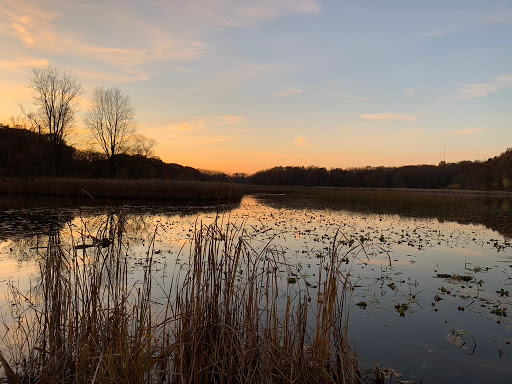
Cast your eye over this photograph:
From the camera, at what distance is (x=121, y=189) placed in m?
31.7

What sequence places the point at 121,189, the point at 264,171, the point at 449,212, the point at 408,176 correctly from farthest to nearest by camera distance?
the point at 264,171 → the point at 408,176 → the point at 121,189 → the point at 449,212

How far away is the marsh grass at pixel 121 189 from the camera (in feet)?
103

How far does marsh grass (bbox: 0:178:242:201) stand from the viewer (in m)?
31.5

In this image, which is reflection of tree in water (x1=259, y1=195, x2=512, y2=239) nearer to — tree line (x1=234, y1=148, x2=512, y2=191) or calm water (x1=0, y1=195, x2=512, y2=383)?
calm water (x1=0, y1=195, x2=512, y2=383)

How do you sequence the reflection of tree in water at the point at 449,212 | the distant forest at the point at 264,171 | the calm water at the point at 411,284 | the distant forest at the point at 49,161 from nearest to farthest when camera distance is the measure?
1. the calm water at the point at 411,284
2. the reflection of tree in water at the point at 449,212
3. the distant forest at the point at 49,161
4. the distant forest at the point at 264,171

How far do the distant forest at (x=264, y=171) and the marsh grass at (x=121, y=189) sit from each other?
177cm

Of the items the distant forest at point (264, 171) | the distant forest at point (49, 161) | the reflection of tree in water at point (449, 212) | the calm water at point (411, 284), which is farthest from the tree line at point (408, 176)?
the calm water at point (411, 284)

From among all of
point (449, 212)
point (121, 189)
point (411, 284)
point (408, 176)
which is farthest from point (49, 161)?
point (408, 176)

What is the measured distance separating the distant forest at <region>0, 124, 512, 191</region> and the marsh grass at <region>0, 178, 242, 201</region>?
177 centimetres

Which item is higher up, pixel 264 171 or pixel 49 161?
pixel 264 171

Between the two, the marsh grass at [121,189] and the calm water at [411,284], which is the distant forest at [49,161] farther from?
the calm water at [411,284]

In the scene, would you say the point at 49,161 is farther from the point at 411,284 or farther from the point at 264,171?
the point at 264,171

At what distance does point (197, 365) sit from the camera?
3625 mm

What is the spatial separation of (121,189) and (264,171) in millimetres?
101827
